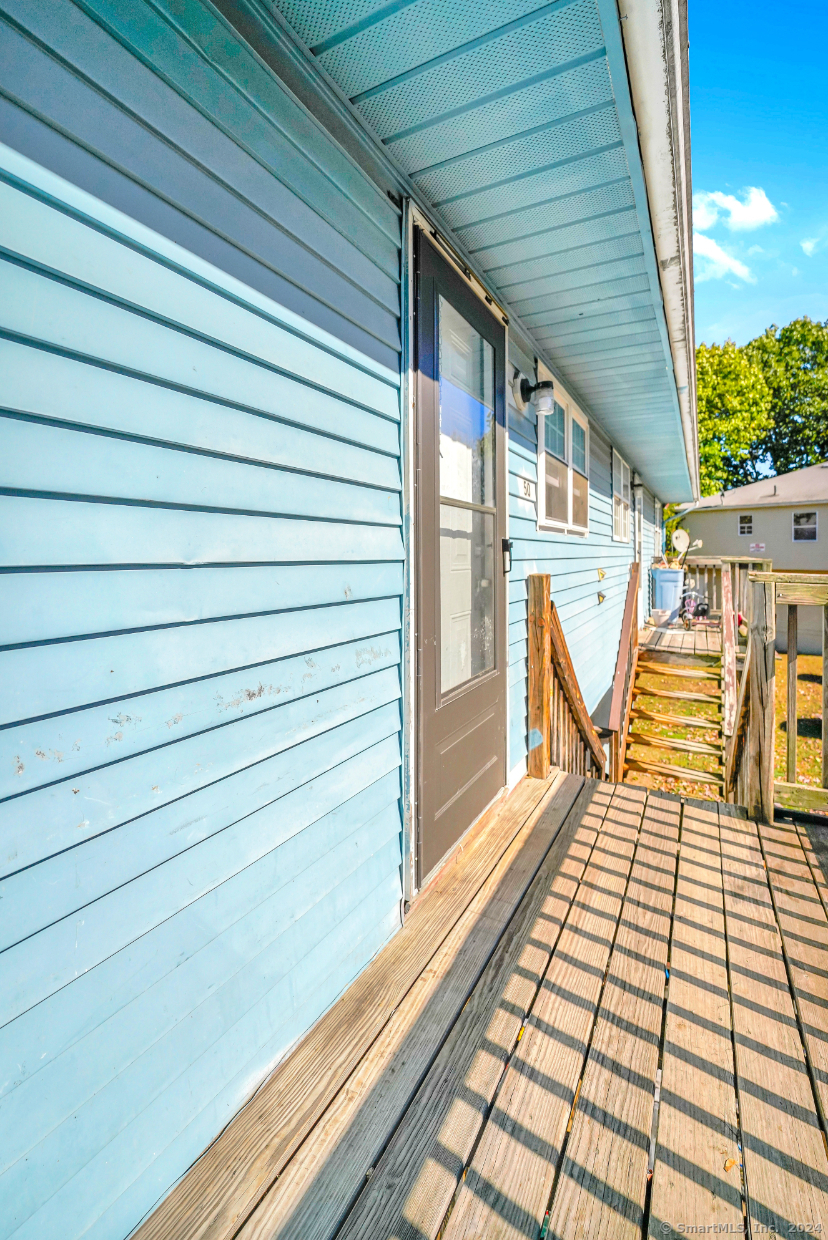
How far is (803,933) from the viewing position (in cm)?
195

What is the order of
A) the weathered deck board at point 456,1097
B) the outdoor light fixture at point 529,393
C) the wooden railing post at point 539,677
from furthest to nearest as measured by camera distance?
the wooden railing post at point 539,677, the outdoor light fixture at point 529,393, the weathered deck board at point 456,1097

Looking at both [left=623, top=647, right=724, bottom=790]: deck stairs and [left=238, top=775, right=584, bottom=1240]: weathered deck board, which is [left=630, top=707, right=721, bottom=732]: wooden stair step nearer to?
[left=623, top=647, right=724, bottom=790]: deck stairs

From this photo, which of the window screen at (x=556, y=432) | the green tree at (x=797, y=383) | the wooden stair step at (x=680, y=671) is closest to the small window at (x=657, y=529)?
the wooden stair step at (x=680, y=671)

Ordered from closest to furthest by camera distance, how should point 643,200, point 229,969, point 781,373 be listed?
point 229,969, point 643,200, point 781,373

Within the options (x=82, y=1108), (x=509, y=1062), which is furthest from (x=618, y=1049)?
(x=82, y=1108)

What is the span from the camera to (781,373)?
86.0 ft

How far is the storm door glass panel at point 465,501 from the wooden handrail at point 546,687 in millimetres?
644

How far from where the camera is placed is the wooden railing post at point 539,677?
341 centimetres

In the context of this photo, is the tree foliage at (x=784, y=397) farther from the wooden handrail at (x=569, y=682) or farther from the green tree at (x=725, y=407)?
the wooden handrail at (x=569, y=682)

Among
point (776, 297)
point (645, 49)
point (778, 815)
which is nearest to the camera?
point (645, 49)

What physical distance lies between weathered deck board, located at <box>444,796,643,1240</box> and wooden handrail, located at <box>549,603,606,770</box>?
5.16 feet

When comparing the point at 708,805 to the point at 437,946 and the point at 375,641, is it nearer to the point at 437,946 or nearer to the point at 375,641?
the point at 437,946

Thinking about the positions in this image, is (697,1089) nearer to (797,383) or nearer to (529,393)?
(529,393)

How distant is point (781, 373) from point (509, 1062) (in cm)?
3229
